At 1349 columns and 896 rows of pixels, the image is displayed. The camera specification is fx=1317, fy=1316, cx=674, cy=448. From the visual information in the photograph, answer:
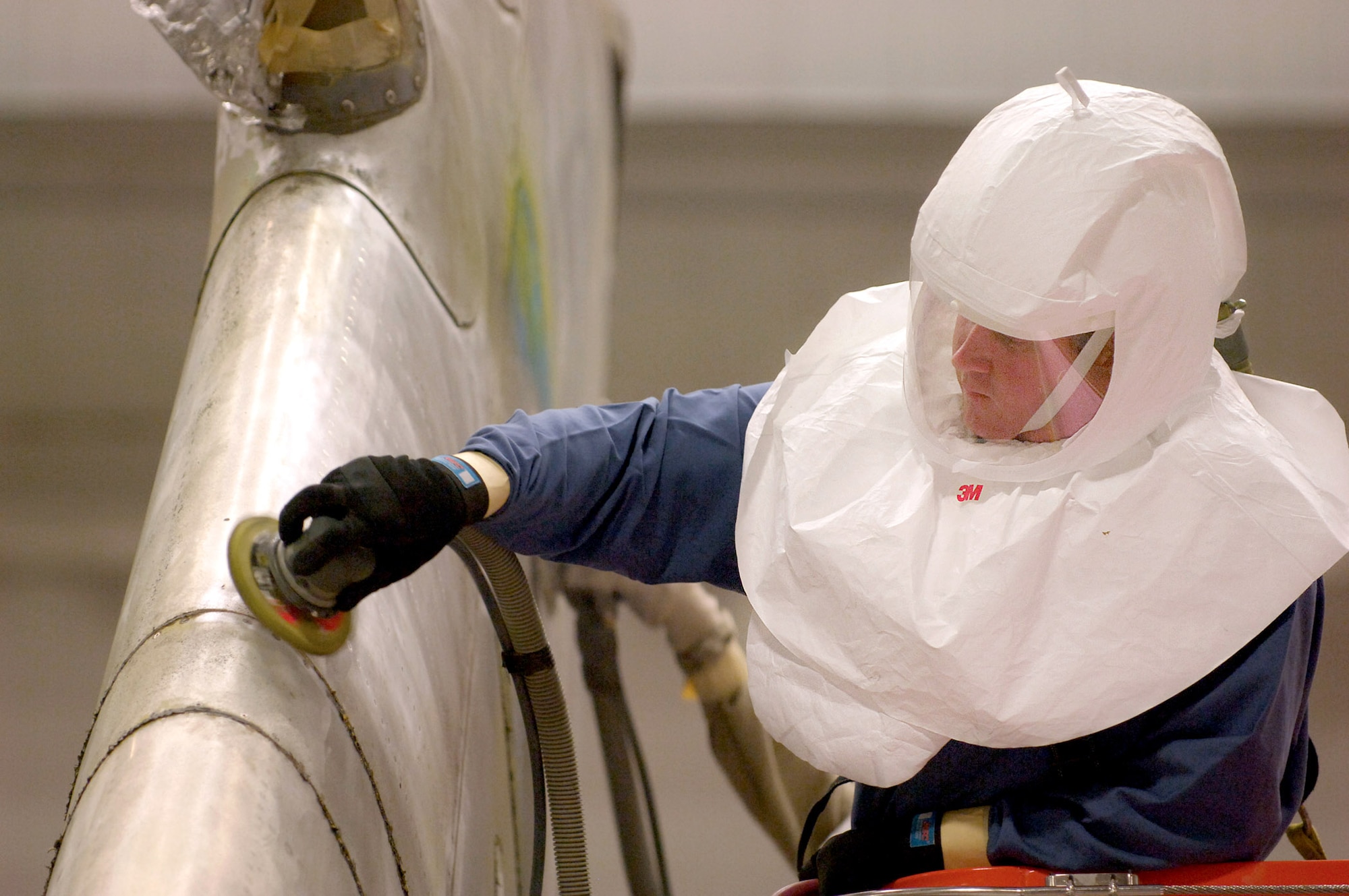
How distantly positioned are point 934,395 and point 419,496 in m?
0.36

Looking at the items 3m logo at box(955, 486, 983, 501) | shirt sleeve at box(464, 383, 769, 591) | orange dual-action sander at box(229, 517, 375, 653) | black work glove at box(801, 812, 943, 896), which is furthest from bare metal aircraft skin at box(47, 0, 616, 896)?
3m logo at box(955, 486, 983, 501)

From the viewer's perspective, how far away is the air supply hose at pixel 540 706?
1046mm

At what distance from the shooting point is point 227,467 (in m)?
0.84

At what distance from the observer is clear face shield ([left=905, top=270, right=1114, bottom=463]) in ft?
2.81

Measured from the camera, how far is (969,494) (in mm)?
877

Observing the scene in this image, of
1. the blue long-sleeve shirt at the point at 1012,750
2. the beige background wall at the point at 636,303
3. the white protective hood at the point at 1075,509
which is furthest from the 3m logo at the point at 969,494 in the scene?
the beige background wall at the point at 636,303

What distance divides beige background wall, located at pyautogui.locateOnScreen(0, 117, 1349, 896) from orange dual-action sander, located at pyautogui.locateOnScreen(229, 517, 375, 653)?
1.42m

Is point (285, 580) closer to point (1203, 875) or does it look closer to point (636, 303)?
point (1203, 875)

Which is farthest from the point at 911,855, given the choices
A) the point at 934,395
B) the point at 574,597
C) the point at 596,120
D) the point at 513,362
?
the point at 596,120

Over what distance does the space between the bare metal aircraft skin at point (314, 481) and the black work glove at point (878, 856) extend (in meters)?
0.28

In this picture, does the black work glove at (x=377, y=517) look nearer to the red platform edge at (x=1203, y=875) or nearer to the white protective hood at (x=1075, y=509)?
the white protective hood at (x=1075, y=509)

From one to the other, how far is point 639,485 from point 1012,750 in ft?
1.12

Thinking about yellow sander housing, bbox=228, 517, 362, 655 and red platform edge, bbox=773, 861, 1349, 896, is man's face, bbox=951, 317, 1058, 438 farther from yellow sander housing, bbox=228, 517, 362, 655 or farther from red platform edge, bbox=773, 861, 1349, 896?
yellow sander housing, bbox=228, 517, 362, 655

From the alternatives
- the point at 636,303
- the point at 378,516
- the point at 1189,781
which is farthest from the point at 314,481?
the point at 636,303
